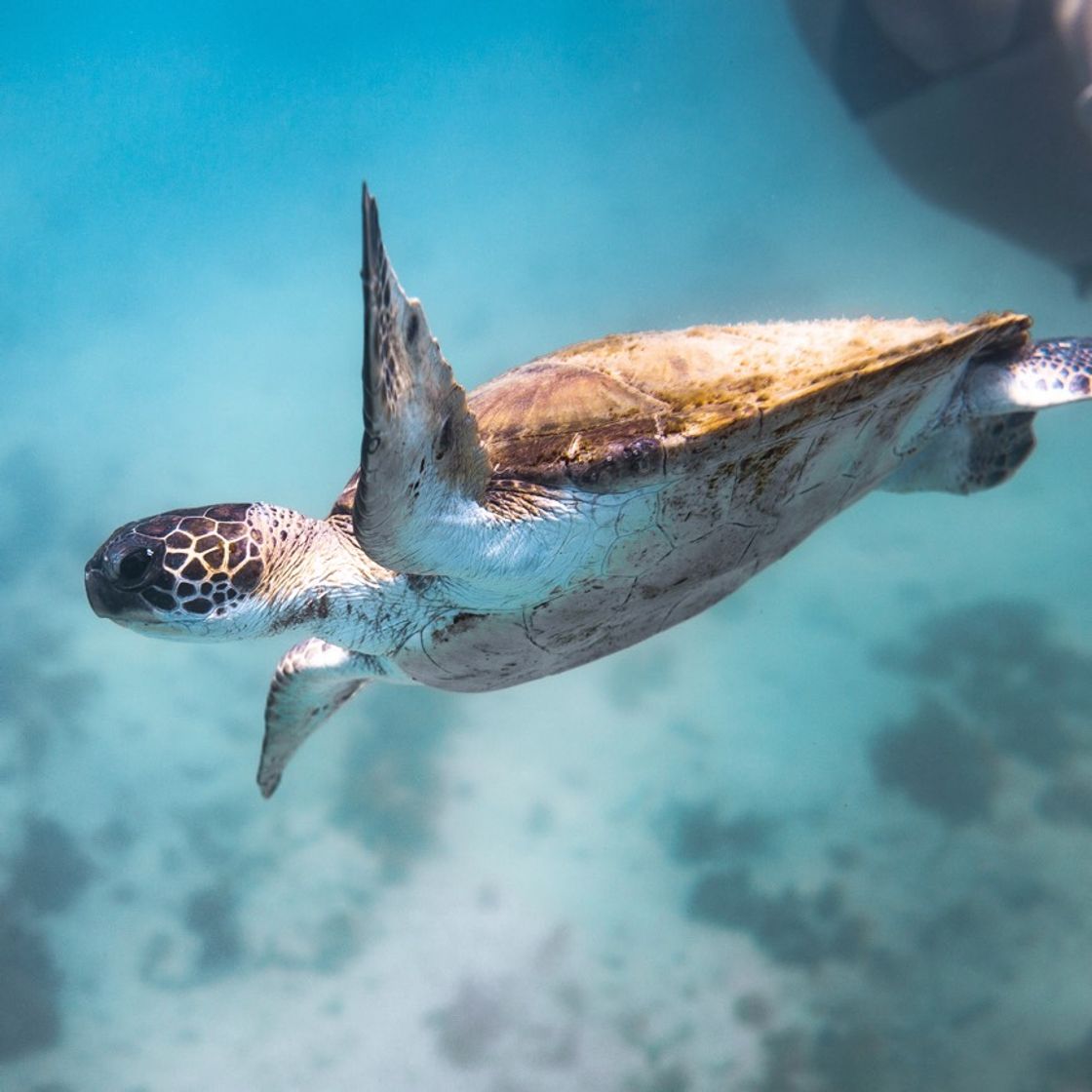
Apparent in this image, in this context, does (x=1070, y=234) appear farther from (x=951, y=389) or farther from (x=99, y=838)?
(x=99, y=838)

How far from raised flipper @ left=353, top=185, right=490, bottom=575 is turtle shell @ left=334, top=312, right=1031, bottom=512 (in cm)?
27

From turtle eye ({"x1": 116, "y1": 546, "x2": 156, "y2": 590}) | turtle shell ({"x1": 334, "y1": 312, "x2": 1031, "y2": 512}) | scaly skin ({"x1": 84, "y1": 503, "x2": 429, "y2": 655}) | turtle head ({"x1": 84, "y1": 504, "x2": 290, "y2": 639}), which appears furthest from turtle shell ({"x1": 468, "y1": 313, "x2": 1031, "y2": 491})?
turtle eye ({"x1": 116, "y1": 546, "x2": 156, "y2": 590})

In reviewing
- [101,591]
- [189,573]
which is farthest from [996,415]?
[101,591]

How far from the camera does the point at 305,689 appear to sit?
3.57 metres

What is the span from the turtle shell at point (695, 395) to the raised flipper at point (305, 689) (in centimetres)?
85

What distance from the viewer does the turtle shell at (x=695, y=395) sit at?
210 centimetres

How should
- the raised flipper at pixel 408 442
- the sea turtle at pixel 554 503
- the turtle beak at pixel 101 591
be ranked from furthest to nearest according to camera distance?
1. the turtle beak at pixel 101 591
2. the sea turtle at pixel 554 503
3. the raised flipper at pixel 408 442

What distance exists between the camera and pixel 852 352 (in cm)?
234

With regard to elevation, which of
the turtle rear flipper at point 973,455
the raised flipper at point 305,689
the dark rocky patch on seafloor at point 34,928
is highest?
the turtle rear flipper at point 973,455

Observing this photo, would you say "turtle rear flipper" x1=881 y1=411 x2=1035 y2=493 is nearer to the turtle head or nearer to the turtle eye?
the turtle head

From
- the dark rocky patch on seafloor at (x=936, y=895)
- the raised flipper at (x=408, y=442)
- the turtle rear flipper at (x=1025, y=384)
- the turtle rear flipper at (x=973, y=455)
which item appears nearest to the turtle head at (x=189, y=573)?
the raised flipper at (x=408, y=442)

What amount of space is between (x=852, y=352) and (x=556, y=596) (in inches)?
47.0

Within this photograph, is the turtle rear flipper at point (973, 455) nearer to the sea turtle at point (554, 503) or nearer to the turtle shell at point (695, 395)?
the sea turtle at point (554, 503)

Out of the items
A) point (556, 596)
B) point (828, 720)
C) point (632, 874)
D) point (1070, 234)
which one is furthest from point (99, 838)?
point (1070, 234)
